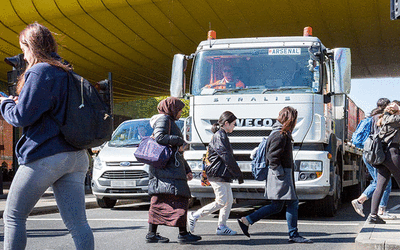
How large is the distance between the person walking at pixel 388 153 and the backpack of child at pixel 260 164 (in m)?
1.64

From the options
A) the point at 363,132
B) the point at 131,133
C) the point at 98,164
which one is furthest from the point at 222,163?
the point at 131,133

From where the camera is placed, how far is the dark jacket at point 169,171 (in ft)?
22.3

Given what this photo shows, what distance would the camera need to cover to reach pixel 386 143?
7.90m

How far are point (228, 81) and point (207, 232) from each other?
107 inches

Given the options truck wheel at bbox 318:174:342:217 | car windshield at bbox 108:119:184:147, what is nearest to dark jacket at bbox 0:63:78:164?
truck wheel at bbox 318:174:342:217

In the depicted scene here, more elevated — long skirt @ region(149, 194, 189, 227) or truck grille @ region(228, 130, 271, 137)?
truck grille @ region(228, 130, 271, 137)

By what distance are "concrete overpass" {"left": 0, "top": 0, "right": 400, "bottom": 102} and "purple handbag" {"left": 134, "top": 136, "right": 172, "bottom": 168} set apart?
14612 mm

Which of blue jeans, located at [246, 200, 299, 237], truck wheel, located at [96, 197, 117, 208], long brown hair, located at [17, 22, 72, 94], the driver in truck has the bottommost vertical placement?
truck wheel, located at [96, 197, 117, 208]

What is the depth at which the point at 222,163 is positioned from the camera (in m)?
7.73

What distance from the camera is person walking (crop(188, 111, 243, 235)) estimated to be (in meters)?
7.63

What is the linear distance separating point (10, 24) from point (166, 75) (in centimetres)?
1333

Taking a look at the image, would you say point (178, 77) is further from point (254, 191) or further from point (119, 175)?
point (119, 175)

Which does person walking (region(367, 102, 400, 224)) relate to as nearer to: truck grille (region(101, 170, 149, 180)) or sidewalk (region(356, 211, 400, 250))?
sidewalk (region(356, 211, 400, 250))

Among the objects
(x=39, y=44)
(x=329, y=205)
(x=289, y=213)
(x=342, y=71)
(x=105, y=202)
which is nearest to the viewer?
(x=39, y=44)
